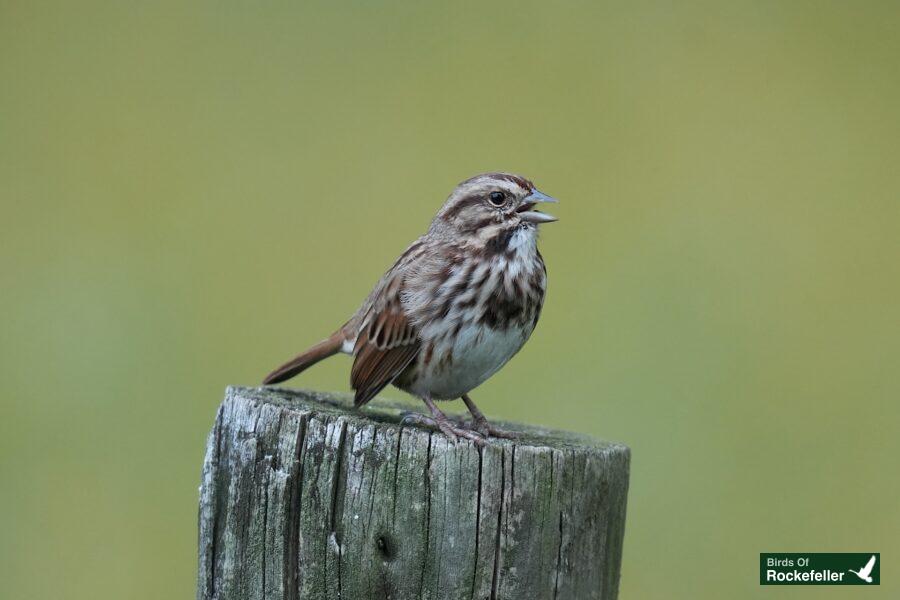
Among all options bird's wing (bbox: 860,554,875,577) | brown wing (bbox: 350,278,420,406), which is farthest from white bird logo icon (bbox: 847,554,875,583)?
brown wing (bbox: 350,278,420,406)

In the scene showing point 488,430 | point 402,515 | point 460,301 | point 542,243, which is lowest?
point 402,515

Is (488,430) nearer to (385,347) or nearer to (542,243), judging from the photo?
(385,347)

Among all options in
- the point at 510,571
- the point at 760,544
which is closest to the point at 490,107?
the point at 760,544

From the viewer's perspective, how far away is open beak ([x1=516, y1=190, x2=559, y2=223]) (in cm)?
592

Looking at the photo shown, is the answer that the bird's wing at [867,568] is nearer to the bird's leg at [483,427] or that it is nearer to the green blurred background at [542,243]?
the bird's leg at [483,427]

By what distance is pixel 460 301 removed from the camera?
18.8ft

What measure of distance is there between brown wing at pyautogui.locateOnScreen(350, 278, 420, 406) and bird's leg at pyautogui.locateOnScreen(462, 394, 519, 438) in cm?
38

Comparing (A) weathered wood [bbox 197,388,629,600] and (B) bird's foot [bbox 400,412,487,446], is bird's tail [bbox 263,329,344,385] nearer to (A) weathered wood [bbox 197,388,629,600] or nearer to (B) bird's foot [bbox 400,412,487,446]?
(B) bird's foot [bbox 400,412,487,446]

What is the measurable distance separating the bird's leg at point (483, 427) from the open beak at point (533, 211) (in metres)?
0.80

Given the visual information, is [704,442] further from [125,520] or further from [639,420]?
[125,520]

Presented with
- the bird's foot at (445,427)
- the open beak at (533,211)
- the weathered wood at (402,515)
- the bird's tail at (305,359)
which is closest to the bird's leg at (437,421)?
the bird's foot at (445,427)

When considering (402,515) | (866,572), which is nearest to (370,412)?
(402,515)

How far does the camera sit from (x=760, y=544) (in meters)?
8.48

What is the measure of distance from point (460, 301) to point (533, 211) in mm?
558
